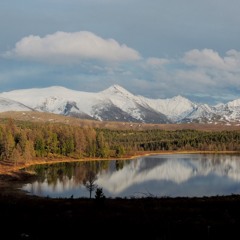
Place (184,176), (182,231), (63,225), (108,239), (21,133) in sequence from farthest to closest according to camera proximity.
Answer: (21,133) < (184,176) < (63,225) < (182,231) < (108,239)

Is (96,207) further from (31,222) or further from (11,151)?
(11,151)

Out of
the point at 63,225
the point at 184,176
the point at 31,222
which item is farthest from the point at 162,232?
the point at 184,176

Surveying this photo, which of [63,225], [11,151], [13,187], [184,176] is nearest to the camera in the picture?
[63,225]

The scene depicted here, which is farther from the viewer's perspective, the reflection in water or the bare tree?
the reflection in water

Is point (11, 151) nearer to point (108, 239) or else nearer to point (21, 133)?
point (21, 133)

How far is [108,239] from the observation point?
861 inches

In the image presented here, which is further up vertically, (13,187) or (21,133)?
(21,133)

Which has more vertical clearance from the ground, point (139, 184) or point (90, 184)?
point (90, 184)

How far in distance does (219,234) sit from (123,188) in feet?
316

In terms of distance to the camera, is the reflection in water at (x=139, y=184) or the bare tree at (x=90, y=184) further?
the reflection in water at (x=139, y=184)

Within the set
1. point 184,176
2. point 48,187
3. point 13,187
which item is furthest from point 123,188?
point 184,176

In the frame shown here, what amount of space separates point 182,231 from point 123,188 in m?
95.4

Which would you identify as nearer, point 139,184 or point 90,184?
point 90,184

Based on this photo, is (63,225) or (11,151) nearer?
(63,225)
